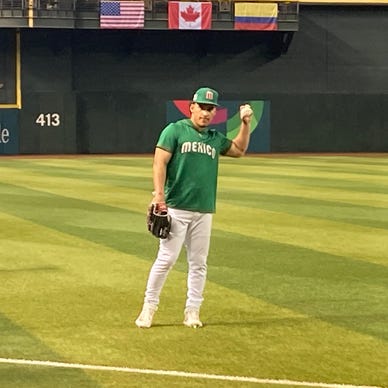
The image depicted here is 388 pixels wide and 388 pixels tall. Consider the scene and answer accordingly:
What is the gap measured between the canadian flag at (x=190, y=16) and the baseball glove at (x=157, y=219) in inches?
1277

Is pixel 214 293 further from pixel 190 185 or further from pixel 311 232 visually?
pixel 311 232

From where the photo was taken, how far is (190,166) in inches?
304

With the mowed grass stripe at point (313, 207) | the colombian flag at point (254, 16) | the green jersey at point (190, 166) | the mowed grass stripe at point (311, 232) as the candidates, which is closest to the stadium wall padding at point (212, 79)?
the colombian flag at point (254, 16)

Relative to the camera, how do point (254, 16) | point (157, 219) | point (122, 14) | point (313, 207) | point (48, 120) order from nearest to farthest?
point (157, 219) < point (313, 207) < point (122, 14) < point (254, 16) < point (48, 120)

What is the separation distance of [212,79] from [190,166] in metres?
34.7

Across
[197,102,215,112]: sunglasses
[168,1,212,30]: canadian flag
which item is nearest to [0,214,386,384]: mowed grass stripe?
[197,102,215,112]: sunglasses

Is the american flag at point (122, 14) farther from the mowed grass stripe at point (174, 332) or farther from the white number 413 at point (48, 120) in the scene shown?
the mowed grass stripe at point (174, 332)


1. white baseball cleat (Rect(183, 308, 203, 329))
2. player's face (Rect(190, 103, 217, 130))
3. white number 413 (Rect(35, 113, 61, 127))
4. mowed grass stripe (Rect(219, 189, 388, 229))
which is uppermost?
player's face (Rect(190, 103, 217, 130))

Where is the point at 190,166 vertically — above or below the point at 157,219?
above

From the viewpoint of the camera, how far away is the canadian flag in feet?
129

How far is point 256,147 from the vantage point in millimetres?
41344

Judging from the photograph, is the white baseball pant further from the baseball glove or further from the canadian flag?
the canadian flag

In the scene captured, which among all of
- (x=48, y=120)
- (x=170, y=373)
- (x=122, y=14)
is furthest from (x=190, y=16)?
(x=170, y=373)

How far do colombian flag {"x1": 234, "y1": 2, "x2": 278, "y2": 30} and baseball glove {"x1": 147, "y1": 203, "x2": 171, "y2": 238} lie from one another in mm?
32873
